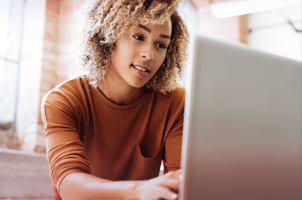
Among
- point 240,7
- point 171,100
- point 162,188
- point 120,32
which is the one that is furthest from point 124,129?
point 240,7

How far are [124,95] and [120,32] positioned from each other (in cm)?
25

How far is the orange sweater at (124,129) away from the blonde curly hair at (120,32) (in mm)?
71

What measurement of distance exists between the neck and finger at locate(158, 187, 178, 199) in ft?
2.18

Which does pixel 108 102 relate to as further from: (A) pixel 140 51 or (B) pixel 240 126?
(B) pixel 240 126

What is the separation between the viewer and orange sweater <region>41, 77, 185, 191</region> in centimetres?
102

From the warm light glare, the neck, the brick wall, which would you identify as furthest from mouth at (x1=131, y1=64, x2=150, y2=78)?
the brick wall

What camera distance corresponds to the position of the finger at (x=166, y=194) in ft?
1.49

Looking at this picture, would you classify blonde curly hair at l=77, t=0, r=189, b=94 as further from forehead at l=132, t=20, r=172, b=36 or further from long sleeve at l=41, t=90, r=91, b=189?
long sleeve at l=41, t=90, r=91, b=189

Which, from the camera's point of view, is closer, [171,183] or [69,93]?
[171,183]

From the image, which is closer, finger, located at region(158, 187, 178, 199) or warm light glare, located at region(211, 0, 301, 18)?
finger, located at region(158, 187, 178, 199)

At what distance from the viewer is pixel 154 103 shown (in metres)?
1.16

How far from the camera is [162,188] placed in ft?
1.54

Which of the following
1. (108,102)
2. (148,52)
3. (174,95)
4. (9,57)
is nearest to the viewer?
(148,52)

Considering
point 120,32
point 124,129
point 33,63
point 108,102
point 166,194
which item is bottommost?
point 166,194
